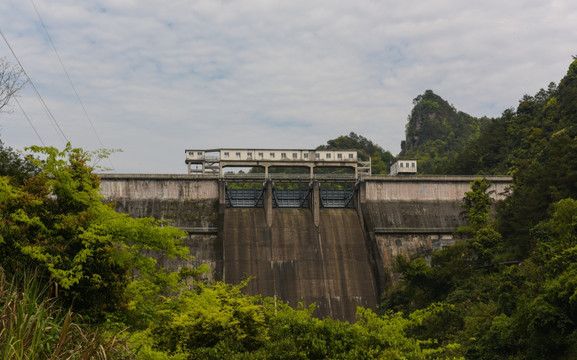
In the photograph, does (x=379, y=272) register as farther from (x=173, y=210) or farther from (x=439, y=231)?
(x=173, y=210)

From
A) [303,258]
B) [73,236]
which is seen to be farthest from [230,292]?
[303,258]

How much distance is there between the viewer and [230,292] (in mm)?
28469

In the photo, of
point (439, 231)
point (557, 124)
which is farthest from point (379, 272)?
point (557, 124)

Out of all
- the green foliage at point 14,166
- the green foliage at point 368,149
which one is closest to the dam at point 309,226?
the green foliage at point 14,166

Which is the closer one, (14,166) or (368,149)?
(14,166)

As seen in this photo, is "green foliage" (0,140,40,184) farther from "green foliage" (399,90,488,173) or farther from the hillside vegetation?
"green foliage" (399,90,488,173)

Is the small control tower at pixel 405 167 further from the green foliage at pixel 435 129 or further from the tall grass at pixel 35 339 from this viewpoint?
the green foliage at pixel 435 129

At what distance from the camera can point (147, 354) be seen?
1886 cm

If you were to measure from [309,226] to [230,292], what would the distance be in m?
24.3

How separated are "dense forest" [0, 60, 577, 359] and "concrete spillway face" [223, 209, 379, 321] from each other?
2894 millimetres

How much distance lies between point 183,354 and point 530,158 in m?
42.7

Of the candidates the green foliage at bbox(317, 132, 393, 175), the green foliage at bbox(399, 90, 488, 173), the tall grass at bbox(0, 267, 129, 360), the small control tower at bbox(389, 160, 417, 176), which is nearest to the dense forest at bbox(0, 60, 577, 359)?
the tall grass at bbox(0, 267, 129, 360)

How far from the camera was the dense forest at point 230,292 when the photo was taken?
17.6 meters

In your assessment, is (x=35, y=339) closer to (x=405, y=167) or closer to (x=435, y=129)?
(x=405, y=167)
